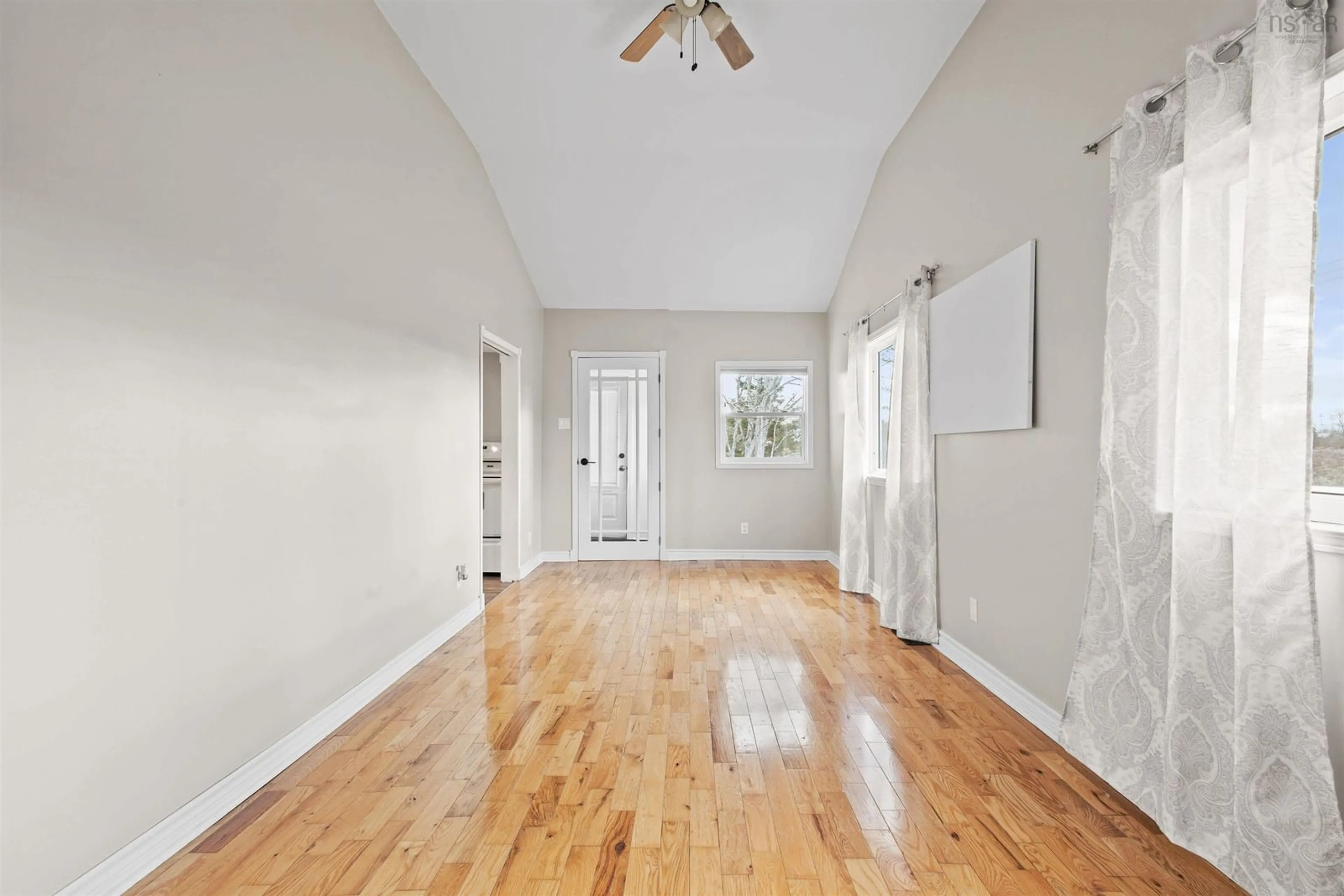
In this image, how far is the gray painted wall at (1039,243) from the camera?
2.11 metres

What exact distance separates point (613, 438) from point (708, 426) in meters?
0.93

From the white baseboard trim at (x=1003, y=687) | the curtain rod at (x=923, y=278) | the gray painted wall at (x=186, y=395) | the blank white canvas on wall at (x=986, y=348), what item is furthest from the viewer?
the curtain rod at (x=923, y=278)

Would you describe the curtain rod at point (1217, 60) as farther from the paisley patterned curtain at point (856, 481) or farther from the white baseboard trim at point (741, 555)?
the white baseboard trim at point (741, 555)

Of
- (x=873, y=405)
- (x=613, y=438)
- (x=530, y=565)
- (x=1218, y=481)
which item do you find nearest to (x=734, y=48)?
(x=1218, y=481)

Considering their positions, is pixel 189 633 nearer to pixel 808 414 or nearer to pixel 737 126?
pixel 737 126

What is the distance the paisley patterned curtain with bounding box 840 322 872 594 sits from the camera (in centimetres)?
472

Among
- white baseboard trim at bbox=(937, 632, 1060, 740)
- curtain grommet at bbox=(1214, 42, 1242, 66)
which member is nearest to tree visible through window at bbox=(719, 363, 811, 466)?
white baseboard trim at bbox=(937, 632, 1060, 740)

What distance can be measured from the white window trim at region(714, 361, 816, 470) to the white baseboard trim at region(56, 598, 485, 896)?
3.70 metres

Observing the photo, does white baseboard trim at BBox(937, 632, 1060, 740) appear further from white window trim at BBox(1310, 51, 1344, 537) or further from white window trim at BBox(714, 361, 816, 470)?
white window trim at BBox(714, 361, 816, 470)

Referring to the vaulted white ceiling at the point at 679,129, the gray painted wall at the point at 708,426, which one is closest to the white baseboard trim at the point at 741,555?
the gray painted wall at the point at 708,426

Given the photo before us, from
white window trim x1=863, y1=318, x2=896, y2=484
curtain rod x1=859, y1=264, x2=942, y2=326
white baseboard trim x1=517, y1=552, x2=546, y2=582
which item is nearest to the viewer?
curtain rod x1=859, y1=264, x2=942, y2=326

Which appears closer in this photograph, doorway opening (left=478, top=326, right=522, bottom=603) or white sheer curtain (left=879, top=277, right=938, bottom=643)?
white sheer curtain (left=879, top=277, right=938, bottom=643)

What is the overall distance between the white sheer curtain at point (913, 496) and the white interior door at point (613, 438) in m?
2.74

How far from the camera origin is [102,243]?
4.96 ft
